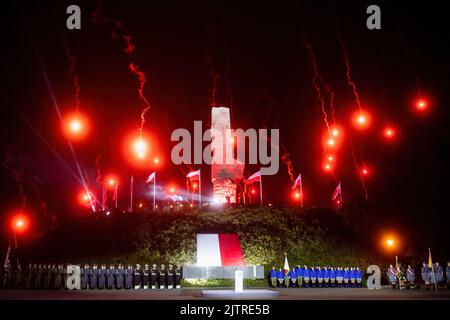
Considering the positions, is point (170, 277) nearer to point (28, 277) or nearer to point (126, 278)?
point (126, 278)

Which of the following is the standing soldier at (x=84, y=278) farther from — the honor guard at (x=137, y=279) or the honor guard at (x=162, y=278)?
the honor guard at (x=162, y=278)

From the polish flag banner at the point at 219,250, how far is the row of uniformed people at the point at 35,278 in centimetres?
780

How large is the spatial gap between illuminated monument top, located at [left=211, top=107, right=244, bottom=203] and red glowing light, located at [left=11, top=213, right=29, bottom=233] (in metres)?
18.8

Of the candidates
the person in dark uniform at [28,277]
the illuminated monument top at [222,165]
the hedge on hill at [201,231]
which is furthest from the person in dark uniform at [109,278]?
the illuminated monument top at [222,165]

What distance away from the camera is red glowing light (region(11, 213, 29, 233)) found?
4359cm

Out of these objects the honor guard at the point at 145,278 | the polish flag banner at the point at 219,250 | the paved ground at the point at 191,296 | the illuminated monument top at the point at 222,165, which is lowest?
the paved ground at the point at 191,296

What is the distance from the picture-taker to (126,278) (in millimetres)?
24312

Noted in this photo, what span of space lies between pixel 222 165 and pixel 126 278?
23.2 meters

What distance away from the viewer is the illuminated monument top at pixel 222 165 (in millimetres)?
46281

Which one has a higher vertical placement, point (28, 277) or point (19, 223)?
point (19, 223)

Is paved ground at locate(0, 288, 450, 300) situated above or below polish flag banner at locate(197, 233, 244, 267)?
below

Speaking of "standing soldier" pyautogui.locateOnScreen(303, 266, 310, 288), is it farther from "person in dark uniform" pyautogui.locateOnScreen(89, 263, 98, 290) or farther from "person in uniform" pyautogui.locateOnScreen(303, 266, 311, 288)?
"person in dark uniform" pyautogui.locateOnScreen(89, 263, 98, 290)

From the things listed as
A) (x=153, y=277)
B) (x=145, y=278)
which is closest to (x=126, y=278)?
(x=145, y=278)

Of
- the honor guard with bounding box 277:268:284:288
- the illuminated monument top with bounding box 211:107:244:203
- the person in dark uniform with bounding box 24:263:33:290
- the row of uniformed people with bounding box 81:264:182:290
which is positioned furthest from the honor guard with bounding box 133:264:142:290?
the illuminated monument top with bounding box 211:107:244:203
